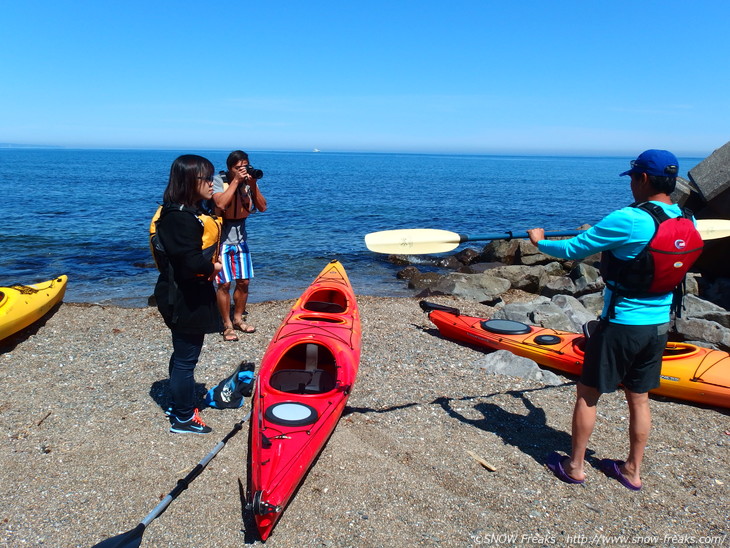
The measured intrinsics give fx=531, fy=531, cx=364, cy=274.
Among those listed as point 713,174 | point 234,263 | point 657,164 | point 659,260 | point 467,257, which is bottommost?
point 467,257

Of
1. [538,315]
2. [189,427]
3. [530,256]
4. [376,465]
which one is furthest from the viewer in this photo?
[530,256]

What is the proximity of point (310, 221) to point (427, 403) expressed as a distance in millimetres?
19107

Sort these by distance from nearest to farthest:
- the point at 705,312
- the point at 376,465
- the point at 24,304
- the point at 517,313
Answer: the point at 376,465, the point at 24,304, the point at 517,313, the point at 705,312

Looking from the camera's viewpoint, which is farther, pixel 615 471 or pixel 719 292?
pixel 719 292

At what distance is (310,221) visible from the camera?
77.0ft

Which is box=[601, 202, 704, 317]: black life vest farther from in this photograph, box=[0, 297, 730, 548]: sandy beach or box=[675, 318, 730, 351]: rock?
box=[675, 318, 730, 351]: rock

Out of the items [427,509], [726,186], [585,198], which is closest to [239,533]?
[427,509]

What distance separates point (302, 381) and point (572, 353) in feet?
10.1

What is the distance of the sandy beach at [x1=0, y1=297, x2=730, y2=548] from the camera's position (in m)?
3.19

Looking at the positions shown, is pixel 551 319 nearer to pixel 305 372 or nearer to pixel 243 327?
pixel 305 372

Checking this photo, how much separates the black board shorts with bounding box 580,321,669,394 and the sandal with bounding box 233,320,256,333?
4.39 metres

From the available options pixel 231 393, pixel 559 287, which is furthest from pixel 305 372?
pixel 559 287

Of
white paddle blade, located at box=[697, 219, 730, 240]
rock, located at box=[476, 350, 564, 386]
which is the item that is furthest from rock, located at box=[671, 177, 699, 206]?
rock, located at box=[476, 350, 564, 386]

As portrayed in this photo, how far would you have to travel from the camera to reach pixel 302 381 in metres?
4.79
